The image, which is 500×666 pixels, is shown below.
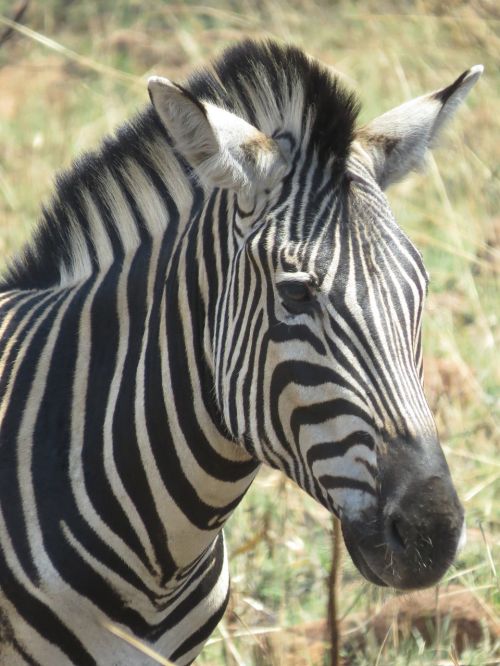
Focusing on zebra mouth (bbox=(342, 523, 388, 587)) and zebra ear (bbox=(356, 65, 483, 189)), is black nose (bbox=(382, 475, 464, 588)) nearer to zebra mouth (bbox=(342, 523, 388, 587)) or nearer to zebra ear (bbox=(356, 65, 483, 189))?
zebra mouth (bbox=(342, 523, 388, 587))

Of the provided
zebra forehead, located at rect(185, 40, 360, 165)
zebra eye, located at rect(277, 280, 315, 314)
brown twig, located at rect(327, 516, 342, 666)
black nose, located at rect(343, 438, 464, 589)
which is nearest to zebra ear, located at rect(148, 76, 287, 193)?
zebra forehead, located at rect(185, 40, 360, 165)

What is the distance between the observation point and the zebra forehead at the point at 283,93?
3.14m

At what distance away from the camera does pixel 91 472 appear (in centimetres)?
329

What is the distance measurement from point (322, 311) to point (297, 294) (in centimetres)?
8

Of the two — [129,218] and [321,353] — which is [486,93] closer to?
[129,218]

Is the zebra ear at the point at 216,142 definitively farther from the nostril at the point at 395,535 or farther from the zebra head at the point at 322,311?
the nostril at the point at 395,535

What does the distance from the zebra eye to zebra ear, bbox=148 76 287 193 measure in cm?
35

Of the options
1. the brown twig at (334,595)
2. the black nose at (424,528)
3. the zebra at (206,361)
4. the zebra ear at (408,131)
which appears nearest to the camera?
the black nose at (424,528)

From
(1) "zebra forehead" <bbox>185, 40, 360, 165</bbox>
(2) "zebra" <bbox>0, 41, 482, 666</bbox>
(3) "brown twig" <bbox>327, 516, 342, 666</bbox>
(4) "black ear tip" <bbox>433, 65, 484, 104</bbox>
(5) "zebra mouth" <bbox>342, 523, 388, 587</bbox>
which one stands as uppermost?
(1) "zebra forehead" <bbox>185, 40, 360, 165</bbox>

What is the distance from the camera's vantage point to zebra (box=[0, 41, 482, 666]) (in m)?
2.82

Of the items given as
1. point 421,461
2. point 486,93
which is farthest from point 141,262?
point 486,93

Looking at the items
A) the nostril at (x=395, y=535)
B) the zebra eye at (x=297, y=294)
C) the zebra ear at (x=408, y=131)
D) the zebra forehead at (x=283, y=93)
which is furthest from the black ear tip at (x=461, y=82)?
the nostril at (x=395, y=535)

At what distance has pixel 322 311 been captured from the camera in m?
2.86

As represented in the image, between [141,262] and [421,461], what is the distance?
1.16 metres
